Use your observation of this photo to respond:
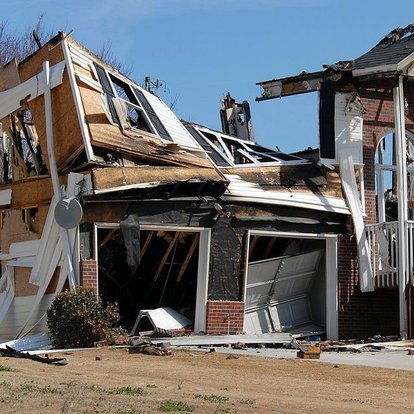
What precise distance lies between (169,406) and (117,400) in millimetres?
705

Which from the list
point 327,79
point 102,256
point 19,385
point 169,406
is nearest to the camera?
point 169,406

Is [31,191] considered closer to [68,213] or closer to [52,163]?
[52,163]

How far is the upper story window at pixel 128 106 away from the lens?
63.9 ft

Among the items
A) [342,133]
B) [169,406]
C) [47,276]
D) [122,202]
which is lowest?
[169,406]

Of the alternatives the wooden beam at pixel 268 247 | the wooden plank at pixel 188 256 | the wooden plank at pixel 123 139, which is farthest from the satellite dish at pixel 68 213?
the wooden beam at pixel 268 247

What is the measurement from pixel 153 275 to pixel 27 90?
4.34m

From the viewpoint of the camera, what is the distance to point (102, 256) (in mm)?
19734

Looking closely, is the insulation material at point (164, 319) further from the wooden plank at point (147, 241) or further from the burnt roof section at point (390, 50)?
the burnt roof section at point (390, 50)

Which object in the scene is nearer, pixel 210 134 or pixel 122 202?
pixel 122 202

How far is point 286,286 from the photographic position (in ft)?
70.5

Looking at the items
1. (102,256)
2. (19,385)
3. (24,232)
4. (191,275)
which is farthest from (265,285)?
(19,385)

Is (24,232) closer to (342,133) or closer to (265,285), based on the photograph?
(265,285)

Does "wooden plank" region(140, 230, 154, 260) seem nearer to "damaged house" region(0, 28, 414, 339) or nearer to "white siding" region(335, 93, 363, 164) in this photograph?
"damaged house" region(0, 28, 414, 339)

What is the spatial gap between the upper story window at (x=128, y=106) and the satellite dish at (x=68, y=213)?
2242 mm
